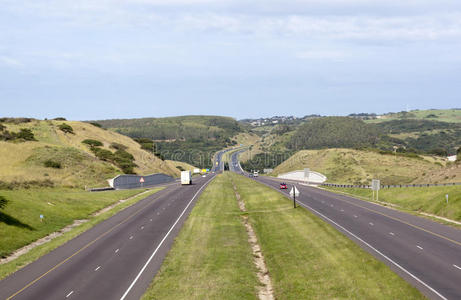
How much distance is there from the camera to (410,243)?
30.4 m

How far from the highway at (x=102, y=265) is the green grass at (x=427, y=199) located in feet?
80.7

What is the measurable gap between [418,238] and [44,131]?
4396 inches

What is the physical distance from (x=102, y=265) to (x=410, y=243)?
19.6 meters

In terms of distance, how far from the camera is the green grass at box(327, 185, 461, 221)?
42.3 metres

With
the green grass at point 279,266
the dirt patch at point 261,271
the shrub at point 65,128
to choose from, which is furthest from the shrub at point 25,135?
the dirt patch at point 261,271

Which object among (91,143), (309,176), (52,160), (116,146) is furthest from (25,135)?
(309,176)

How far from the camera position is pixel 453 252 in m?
27.1

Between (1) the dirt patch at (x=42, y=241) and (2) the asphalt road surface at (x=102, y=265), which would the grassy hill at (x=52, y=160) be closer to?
(1) the dirt patch at (x=42, y=241)

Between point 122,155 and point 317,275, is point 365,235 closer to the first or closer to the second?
point 317,275

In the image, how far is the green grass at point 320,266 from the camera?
21.0 m

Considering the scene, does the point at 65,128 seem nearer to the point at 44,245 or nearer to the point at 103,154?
the point at 103,154

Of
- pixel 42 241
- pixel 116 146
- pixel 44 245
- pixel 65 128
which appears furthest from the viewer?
pixel 116 146

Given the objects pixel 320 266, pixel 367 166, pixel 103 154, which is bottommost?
pixel 320 266

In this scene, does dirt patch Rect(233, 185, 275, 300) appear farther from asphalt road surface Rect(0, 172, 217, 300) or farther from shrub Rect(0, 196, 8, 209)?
shrub Rect(0, 196, 8, 209)
